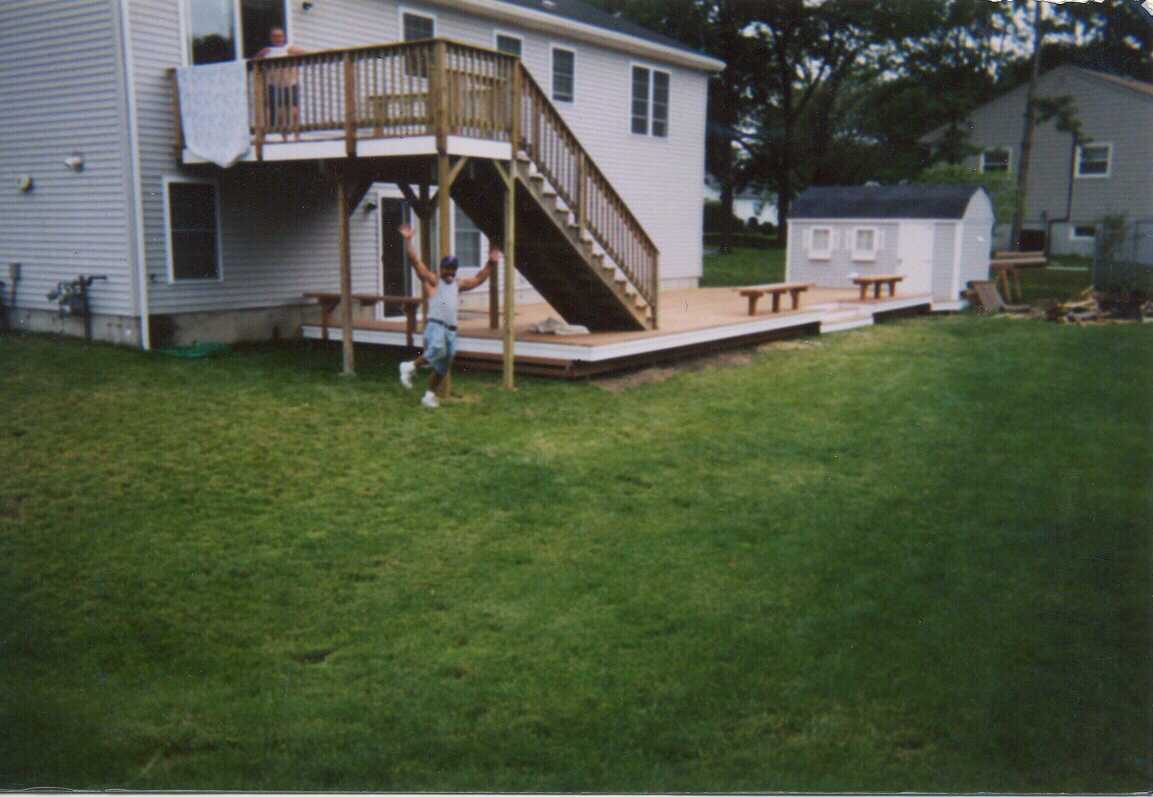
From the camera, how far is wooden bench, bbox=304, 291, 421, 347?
13.0m

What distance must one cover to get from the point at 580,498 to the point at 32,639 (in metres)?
3.94

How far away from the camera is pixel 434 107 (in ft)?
35.6

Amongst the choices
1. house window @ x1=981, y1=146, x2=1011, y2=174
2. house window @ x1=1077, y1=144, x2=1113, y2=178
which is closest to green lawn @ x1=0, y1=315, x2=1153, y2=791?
house window @ x1=1077, y1=144, x2=1113, y2=178

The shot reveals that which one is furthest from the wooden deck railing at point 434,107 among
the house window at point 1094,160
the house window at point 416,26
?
the house window at point 1094,160

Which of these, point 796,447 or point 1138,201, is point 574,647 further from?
point 1138,201

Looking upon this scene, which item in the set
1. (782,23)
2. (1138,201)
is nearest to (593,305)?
(1138,201)

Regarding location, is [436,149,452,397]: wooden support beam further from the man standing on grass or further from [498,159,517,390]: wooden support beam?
[498,159,517,390]: wooden support beam

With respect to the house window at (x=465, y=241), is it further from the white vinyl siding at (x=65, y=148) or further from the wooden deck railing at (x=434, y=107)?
the white vinyl siding at (x=65, y=148)

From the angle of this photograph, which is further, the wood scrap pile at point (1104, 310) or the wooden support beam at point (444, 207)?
the wood scrap pile at point (1104, 310)

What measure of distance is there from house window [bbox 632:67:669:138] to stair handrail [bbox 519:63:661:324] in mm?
8985

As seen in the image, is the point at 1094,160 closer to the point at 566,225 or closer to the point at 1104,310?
the point at 1104,310

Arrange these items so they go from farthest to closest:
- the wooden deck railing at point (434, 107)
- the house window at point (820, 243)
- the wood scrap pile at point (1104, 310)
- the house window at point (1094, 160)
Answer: the house window at point (1094, 160)
the house window at point (820, 243)
the wood scrap pile at point (1104, 310)
the wooden deck railing at point (434, 107)

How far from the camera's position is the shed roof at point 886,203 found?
21750 millimetres

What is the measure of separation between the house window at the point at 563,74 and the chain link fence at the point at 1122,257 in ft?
38.7
